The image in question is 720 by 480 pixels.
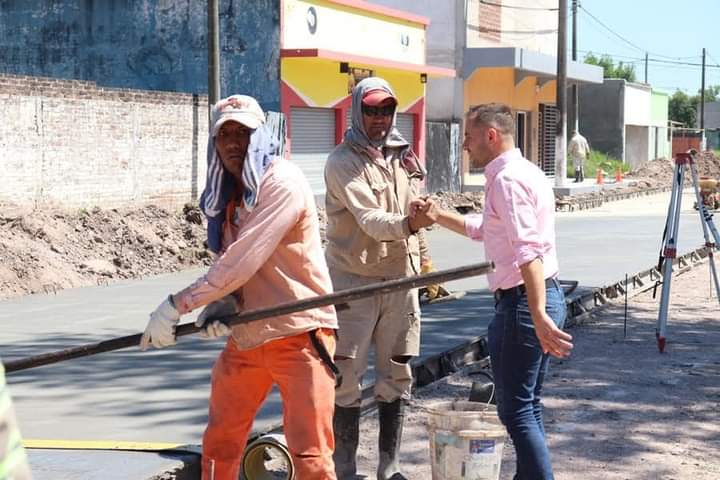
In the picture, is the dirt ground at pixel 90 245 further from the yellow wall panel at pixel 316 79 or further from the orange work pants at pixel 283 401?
the orange work pants at pixel 283 401

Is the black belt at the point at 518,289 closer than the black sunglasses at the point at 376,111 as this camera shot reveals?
Yes

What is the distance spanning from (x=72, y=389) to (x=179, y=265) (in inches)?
333

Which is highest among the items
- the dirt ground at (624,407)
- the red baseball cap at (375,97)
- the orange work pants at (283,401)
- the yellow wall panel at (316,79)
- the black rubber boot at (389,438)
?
the yellow wall panel at (316,79)

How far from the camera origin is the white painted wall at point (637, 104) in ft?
183

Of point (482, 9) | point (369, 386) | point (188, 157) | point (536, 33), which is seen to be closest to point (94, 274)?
point (188, 157)

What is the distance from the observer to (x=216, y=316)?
459 cm

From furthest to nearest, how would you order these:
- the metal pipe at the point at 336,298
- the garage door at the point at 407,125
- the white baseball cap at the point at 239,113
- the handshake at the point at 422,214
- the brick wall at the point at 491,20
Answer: the brick wall at the point at 491,20 → the garage door at the point at 407,125 → the handshake at the point at 422,214 → the white baseball cap at the point at 239,113 → the metal pipe at the point at 336,298

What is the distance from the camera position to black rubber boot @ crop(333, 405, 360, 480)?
590cm

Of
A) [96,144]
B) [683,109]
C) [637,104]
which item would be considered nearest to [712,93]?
[683,109]

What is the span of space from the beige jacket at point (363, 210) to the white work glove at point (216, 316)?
3.60ft

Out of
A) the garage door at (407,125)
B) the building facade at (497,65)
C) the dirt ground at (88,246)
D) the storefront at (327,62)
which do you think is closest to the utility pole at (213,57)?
the storefront at (327,62)

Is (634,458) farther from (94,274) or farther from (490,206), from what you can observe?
(94,274)

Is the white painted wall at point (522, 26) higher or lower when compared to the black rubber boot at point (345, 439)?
higher

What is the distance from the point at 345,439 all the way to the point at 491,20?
33.0m
